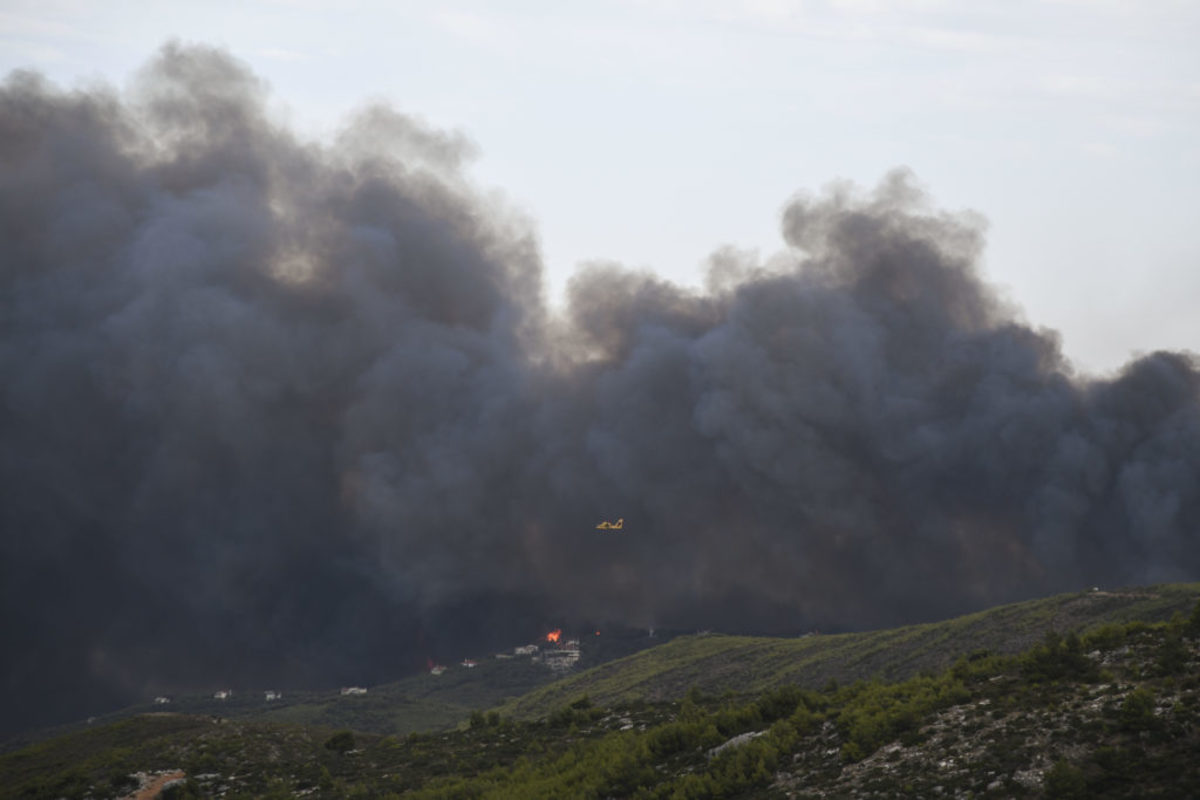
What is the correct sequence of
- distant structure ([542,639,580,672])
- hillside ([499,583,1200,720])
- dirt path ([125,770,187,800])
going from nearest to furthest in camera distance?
dirt path ([125,770,187,800])
hillside ([499,583,1200,720])
distant structure ([542,639,580,672])

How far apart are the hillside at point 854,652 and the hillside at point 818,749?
71.6 ft

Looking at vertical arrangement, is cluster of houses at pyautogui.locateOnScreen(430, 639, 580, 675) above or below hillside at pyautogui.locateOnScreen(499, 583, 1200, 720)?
above

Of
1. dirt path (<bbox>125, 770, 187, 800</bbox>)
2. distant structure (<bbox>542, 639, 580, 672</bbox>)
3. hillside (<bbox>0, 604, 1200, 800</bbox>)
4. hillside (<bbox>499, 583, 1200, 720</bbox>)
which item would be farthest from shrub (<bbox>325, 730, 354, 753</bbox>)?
distant structure (<bbox>542, 639, 580, 672</bbox>)

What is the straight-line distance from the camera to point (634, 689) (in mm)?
99625

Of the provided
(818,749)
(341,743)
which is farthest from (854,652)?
(818,749)

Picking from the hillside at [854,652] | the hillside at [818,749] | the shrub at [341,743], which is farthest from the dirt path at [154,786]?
the hillside at [854,652]

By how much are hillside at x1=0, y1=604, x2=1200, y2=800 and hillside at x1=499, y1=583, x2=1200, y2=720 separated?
71.6ft

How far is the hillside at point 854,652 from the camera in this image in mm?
74188

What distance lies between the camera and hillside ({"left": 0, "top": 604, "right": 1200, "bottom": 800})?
2292cm

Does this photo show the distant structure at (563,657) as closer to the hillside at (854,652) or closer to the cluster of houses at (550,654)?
the cluster of houses at (550,654)

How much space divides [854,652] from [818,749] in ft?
212

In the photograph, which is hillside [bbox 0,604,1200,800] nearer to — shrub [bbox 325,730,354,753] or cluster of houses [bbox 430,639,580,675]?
shrub [bbox 325,730,354,753]

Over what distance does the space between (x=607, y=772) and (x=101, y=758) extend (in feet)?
102

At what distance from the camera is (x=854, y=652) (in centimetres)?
9069
